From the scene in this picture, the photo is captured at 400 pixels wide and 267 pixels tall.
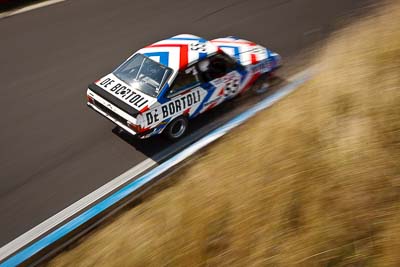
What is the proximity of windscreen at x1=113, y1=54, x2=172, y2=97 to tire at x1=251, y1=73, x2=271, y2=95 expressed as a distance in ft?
6.96

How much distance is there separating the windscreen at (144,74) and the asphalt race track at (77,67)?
3.38 feet

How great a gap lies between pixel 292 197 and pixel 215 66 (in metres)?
4.24

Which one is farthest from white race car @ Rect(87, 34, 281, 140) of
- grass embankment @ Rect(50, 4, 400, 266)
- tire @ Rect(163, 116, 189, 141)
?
grass embankment @ Rect(50, 4, 400, 266)

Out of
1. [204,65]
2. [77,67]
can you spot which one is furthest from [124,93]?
[77,67]

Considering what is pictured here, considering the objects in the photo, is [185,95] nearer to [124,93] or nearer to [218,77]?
[218,77]

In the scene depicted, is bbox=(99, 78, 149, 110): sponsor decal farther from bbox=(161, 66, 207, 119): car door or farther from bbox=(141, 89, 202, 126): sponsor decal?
bbox=(161, 66, 207, 119): car door

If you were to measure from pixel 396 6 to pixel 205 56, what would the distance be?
143 inches

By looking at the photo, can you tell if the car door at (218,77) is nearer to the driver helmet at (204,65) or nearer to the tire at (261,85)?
the driver helmet at (204,65)

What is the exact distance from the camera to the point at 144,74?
331 inches

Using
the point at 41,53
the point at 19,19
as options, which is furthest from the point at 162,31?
the point at 19,19

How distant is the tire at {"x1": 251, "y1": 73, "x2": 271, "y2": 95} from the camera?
378 inches

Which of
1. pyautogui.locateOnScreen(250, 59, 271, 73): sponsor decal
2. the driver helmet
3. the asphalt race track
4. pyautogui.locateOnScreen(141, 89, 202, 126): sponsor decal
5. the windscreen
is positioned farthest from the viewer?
pyautogui.locateOnScreen(250, 59, 271, 73): sponsor decal

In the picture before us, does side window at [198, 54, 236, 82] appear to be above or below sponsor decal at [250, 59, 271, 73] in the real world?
above

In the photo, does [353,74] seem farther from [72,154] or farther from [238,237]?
[72,154]
